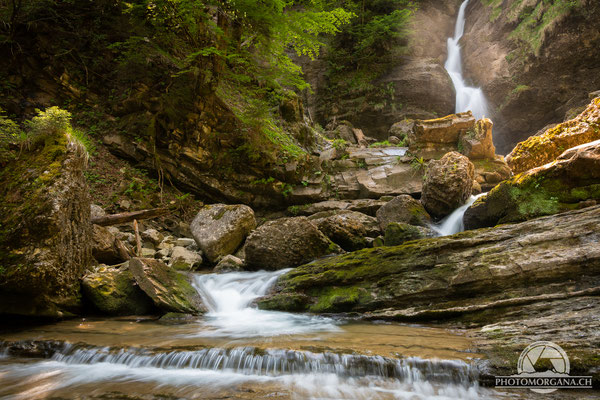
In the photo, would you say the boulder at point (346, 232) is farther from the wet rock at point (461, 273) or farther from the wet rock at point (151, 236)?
the wet rock at point (151, 236)

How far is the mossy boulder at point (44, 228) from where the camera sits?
12.5ft

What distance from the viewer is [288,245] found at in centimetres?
671

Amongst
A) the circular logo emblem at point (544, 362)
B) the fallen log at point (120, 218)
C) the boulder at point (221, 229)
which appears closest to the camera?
the circular logo emblem at point (544, 362)

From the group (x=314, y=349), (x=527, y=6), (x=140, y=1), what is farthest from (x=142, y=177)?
(x=527, y=6)

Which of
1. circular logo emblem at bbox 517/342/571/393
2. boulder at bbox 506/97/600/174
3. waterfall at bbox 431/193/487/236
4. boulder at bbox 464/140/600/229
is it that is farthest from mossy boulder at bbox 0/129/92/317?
boulder at bbox 506/97/600/174

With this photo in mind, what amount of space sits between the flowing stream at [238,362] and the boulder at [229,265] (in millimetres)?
2913

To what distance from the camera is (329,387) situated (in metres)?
Result: 2.50

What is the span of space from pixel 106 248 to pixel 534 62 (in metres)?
22.2

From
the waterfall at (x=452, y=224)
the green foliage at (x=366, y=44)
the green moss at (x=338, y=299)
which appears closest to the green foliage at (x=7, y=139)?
the green moss at (x=338, y=299)

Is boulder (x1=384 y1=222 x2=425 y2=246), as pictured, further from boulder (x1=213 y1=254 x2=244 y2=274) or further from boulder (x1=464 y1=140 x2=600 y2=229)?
boulder (x1=213 y1=254 x2=244 y2=274)

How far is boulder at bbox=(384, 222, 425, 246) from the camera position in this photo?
6.61m

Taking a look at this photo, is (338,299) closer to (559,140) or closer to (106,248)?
(106,248)

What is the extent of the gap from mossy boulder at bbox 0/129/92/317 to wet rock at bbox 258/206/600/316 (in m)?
3.18

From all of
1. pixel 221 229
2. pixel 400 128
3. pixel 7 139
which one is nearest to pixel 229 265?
pixel 221 229
